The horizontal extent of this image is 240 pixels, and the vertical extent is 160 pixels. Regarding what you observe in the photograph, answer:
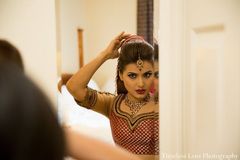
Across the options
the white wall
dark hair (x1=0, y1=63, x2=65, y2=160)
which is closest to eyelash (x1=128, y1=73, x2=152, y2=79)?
the white wall

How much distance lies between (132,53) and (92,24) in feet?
0.93

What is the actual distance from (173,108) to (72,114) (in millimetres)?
449

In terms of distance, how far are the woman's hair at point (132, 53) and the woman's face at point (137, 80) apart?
14 millimetres

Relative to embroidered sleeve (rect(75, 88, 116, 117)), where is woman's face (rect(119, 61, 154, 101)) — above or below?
above

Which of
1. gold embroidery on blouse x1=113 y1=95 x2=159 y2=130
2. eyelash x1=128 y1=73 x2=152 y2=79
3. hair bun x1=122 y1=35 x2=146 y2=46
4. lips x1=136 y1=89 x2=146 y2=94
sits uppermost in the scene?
hair bun x1=122 y1=35 x2=146 y2=46

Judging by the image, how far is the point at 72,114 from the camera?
3.36 ft

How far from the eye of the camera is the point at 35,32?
105 cm

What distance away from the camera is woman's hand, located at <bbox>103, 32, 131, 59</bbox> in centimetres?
91

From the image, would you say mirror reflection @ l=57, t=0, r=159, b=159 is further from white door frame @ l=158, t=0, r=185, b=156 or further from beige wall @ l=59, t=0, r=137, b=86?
white door frame @ l=158, t=0, r=185, b=156

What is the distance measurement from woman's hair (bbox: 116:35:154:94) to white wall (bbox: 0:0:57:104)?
279mm

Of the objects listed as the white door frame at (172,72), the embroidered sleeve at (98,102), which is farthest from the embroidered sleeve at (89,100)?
the white door frame at (172,72)

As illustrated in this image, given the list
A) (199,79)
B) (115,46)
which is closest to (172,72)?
(199,79)

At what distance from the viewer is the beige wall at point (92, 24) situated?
3.24 feet

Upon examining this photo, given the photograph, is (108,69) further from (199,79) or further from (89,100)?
(199,79)
